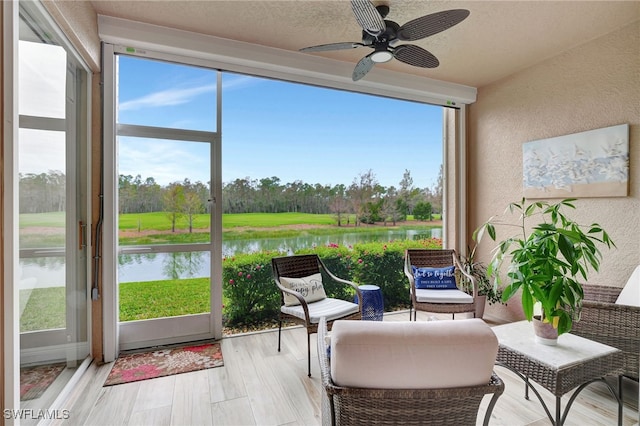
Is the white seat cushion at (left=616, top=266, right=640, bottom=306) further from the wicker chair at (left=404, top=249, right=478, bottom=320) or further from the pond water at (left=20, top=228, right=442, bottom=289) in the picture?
the pond water at (left=20, top=228, right=442, bottom=289)

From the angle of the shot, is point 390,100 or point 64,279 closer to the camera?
point 64,279

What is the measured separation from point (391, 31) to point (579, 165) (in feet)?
7.36

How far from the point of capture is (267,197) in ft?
11.2

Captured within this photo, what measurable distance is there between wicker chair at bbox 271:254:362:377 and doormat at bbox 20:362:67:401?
1548 millimetres

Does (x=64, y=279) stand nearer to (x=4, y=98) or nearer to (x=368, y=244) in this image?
(x=4, y=98)

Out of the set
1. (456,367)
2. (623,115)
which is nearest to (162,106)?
(456,367)

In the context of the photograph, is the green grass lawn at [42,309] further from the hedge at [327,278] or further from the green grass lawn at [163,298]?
the hedge at [327,278]

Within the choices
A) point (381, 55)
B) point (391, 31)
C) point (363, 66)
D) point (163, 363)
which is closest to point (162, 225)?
point (163, 363)

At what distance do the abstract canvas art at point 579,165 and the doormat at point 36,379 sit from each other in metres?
4.27

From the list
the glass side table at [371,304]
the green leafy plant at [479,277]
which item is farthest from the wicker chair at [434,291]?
the glass side table at [371,304]

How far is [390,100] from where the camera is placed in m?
3.92

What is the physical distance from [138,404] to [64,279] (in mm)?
966

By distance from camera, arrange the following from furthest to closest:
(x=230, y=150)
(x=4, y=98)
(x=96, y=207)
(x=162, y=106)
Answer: (x=230, y=150) → (x=162, y=106) → (x=96, y=207) → (x=4, y=98)

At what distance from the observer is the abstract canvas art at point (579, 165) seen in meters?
2.58
